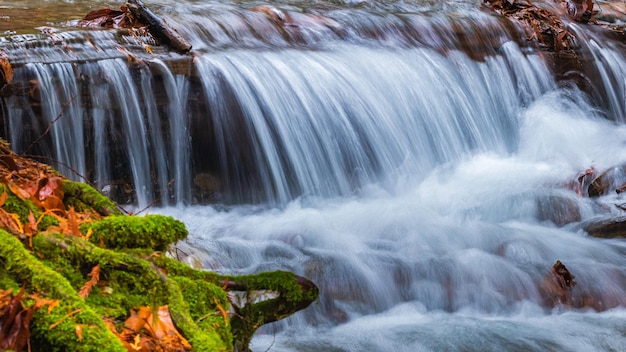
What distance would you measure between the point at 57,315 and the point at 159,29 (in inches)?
210

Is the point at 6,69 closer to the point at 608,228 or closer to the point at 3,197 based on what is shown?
the point at 3,197

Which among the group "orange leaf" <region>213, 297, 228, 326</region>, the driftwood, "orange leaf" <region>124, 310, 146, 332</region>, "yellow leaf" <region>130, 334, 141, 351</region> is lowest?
the driftwood

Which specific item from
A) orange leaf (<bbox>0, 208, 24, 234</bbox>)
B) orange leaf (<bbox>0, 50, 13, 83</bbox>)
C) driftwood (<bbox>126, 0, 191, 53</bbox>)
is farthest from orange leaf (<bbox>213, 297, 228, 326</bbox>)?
driftwood (<bbox>126, 0, 191, 53</bbox>)

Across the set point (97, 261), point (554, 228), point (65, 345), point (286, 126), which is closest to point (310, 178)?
point (286, 126)

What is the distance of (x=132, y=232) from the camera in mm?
3146

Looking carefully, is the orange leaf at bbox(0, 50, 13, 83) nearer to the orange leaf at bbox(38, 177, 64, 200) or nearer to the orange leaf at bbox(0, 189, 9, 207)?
the orange leaf at bbox(38, 177, 64, 200)

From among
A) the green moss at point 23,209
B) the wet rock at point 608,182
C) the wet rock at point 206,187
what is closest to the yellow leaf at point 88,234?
the green moss at point 23,209

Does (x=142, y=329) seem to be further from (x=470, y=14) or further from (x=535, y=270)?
(x=470, y=14)

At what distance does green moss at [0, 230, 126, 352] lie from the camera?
7.45 ft

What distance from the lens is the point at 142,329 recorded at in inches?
103

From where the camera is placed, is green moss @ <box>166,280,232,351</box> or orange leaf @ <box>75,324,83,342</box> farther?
green moss @ <box>166,280,232,351</box>

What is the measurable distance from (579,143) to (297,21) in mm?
3694

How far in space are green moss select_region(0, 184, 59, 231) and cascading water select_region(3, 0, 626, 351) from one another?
1.67m

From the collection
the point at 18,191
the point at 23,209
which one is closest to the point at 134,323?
the point at 23,209
